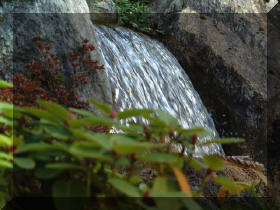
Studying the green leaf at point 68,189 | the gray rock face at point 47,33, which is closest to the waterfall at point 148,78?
the gray rock face at point 47,33

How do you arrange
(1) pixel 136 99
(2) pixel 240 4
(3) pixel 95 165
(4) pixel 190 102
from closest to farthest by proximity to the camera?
1. (3) pixel 95 165
2. (1) pixel 136 99
3. (4) pixel 190 102
4. (2) pixel 240 4

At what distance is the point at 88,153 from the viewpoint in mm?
1021

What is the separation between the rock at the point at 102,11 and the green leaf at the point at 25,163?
6029 mm

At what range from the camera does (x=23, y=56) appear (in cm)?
365

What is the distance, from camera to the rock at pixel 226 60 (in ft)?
21.9

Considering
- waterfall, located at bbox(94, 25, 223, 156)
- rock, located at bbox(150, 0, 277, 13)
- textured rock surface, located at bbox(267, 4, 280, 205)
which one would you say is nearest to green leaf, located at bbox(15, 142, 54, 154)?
waterfall, located at bbox(94, 25, 223, 156)

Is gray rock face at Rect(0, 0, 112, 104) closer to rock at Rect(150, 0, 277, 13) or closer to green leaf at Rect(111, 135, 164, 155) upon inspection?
green leaf at Rect(111, 135, 164, 155)

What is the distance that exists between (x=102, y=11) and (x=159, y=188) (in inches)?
245

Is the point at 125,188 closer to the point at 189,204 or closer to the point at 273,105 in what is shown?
the point at 189,204

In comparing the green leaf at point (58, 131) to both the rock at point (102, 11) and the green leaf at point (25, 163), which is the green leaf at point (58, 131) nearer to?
the green leaf at point (25, 163)

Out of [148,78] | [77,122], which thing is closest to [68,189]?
[77,122]

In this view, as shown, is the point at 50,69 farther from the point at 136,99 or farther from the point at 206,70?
the point at 206,70

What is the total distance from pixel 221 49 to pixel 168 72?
111 centimetres

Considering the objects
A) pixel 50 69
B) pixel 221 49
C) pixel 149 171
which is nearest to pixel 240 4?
pixel 221 49
